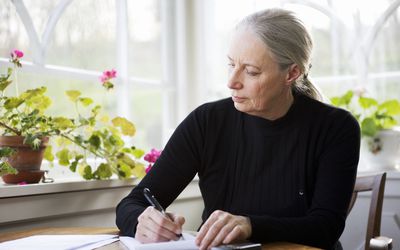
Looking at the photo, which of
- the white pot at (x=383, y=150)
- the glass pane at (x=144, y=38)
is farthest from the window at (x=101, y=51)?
the white pot at (x=383, y=150)

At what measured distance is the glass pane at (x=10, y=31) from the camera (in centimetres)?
205

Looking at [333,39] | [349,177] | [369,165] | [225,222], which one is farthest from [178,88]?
[225,222]

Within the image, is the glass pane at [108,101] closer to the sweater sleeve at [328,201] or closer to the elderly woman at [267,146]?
the elderly woman at [267,146]

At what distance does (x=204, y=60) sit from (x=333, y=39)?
782mm

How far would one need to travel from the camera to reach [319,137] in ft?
5.75

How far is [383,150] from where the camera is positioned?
2.46 m

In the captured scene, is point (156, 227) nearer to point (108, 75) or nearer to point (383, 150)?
point (108, 75)

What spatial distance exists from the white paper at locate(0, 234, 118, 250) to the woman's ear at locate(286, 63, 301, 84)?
81cm

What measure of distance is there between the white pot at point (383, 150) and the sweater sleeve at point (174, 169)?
1047 millimetres

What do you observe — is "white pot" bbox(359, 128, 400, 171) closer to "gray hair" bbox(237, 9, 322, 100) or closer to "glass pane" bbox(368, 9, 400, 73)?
"glass pane" bbox(368, 9, 400, 73)

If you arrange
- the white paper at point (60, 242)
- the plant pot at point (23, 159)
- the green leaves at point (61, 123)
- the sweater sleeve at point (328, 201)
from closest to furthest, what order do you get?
1. the white paper at point (60, 242)
2. the sweater sleeve at point (328, 201)
3. the plant pot at point (23, 159)
4. the green leaves at point (61, 123)

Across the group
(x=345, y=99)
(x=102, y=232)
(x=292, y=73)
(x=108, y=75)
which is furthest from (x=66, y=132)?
(x=345, y=99)

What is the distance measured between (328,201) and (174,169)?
1.74 feet

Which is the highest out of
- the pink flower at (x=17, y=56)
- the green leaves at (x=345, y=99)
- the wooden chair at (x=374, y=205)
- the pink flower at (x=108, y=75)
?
the pink flower at (x=17, y=56)
